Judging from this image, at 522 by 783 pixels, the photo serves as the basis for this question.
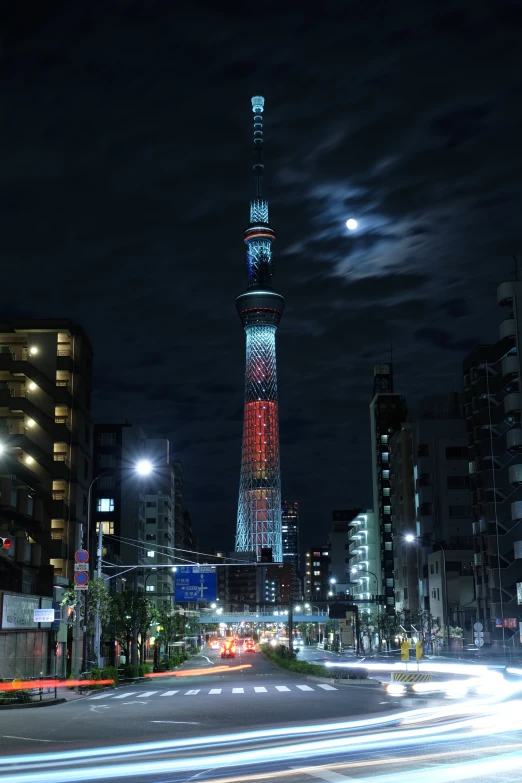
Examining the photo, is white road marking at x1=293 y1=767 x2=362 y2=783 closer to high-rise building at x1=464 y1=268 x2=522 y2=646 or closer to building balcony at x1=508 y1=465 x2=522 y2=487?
high-rise building at x1=464 y1=268 x2=522 y2=646

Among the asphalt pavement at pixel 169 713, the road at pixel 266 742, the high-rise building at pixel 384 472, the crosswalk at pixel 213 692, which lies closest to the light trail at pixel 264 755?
the road at pixel 266 742

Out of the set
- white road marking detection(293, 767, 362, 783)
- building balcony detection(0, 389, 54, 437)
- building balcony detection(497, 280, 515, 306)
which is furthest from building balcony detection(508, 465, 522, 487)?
white road marking detection(293, 767, 362, 783)

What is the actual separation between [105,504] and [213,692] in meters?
87.3

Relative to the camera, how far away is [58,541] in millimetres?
74750

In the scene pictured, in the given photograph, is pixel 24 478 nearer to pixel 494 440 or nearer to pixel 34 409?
pixel 34 409

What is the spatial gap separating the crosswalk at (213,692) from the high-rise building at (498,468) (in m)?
53.8

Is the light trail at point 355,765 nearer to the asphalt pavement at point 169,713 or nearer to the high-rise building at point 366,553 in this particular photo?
the asphalt pavement at point 169,713

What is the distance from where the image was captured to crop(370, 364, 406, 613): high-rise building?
176m

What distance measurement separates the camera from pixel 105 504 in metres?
127

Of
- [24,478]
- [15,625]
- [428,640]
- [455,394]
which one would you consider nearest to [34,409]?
[24,478]

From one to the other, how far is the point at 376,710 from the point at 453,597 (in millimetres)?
91794

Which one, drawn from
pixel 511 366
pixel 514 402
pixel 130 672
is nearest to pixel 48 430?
pixel 130 672

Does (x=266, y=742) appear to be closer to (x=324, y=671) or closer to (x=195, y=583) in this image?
(x=324, y=671)

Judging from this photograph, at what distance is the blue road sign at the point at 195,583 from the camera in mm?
69438
